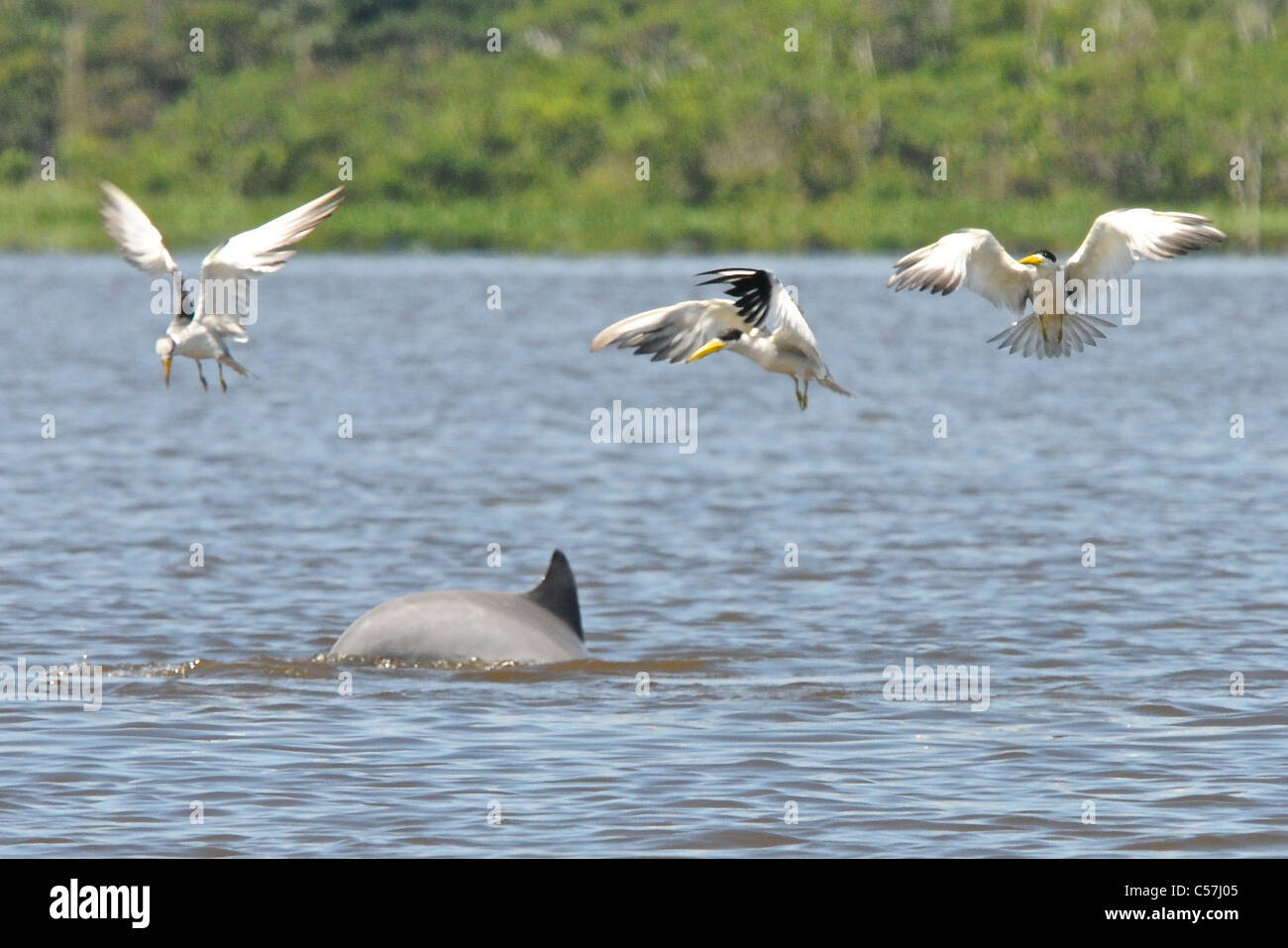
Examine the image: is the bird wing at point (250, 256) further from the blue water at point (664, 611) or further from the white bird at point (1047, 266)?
the white bird at point (1047, 266)

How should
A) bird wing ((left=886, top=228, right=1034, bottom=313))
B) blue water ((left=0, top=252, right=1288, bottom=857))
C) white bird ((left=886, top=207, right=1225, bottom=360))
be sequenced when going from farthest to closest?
blue water ((left=0, top=252, right=1288, bottom=857)), white bird ((left=886, top=207, right=1225, bottom=360)), bird wing ((left=886, top=228, right=1034, bottom=313))

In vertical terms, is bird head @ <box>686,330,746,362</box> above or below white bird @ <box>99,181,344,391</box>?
below

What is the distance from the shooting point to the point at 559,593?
17516mm

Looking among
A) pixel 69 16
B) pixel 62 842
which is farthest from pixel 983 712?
pixel 69 16

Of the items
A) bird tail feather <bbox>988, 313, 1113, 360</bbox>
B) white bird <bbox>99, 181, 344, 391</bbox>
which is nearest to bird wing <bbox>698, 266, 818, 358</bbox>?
bird tail feather <bbox>988, 313, 1113, 360</bbox>

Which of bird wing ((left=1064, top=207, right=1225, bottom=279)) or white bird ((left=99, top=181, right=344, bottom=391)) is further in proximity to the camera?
white bird ((left=99, top=181, right=344, bottom=391))

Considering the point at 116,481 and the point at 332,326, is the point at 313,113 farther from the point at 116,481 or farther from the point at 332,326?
the point at 116,481

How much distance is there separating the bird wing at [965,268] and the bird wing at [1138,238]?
0.42 m

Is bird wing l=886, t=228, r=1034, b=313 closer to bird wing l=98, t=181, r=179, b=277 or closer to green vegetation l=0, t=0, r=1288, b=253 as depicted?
bird wing l=98, t=181, r=179, b=277

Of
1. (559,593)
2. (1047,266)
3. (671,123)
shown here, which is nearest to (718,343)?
(1047,266)

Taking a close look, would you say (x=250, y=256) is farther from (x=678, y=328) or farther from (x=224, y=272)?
(x=678, y=328)

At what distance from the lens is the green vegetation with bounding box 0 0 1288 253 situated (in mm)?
87562

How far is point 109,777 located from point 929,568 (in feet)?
34.5

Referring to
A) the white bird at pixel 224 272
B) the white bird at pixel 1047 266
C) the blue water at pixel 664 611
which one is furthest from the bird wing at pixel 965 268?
the white bird at pixel 224 272
